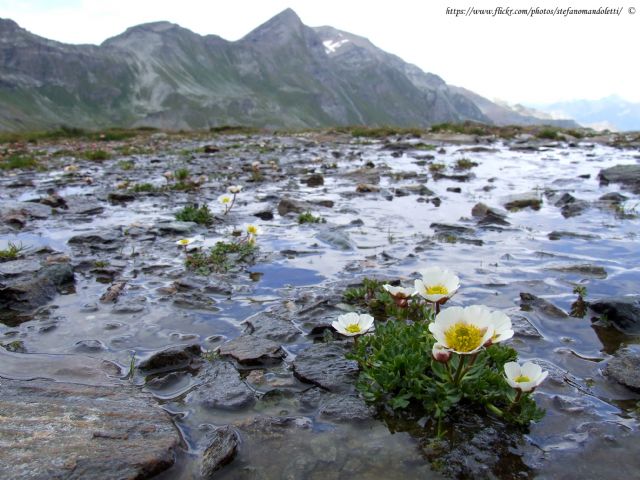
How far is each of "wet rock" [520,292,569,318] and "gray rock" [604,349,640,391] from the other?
986mm

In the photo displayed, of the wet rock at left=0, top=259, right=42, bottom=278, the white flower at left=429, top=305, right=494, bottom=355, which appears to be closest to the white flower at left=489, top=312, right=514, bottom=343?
the white flower at left=429, top=305, right=494, bottom=355

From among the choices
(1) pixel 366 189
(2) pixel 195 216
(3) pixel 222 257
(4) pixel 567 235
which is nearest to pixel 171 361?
(3) pixel 222 257

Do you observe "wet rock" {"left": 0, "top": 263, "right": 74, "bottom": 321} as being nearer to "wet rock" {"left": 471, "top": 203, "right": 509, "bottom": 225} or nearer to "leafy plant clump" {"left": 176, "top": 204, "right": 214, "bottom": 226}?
"leafy plant clump" {"left": 176, "top": 204, "right": 214, "bottom": 226}

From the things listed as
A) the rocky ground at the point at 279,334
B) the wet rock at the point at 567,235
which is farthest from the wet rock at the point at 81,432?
the wet rock at the point at 567,235

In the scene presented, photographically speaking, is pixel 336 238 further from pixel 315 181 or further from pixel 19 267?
pixel 315 181

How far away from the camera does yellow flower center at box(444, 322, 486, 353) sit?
2.90 meters

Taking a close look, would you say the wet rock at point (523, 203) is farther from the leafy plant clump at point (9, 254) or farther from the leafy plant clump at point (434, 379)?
the leafy plant clump at point (9, 254)

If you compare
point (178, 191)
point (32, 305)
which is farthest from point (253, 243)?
point (178, 191)

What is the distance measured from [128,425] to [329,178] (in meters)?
12.8

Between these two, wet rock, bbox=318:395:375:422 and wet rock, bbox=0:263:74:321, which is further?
wet rock, bbox=0:263:74:321

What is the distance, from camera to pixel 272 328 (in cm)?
474

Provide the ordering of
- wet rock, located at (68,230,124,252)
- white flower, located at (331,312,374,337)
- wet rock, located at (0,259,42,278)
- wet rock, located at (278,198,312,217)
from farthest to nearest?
wet rock, located at (278,198,312,217) → wet rock, located at (68,230,124,252) → wet rock, located at (0,259,42,278) → white flower, located at (331,312,374,337)

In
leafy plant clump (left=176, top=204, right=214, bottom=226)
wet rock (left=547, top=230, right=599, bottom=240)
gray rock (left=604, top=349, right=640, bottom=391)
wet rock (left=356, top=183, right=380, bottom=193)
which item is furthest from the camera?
wet rock (left=356, top=183, right=380, bottom=193)

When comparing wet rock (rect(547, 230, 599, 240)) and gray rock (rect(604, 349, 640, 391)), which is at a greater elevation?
gray rock (rect(604, 349, 640, 391))
